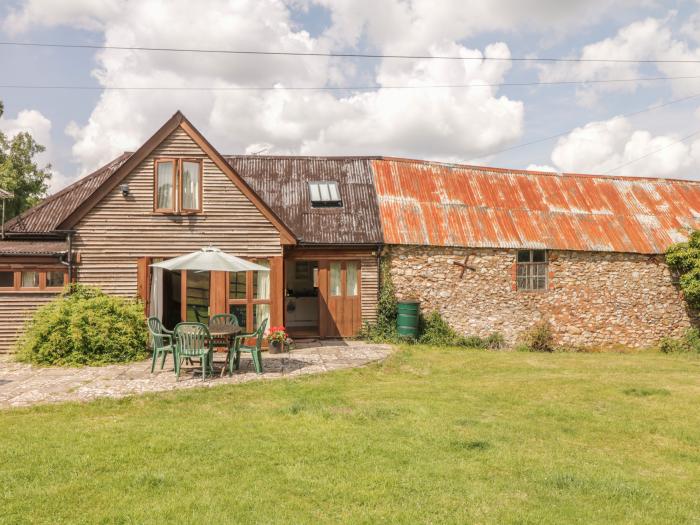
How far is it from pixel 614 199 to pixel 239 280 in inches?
576

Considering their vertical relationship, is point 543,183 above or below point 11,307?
above

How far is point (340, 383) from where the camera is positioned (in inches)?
Result: 409

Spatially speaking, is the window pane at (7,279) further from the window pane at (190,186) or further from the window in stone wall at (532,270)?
the window in stone wall at (532,270)

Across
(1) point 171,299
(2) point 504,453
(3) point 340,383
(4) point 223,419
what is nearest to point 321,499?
(2) point 504,453

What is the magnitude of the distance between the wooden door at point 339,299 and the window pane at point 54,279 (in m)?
7.14

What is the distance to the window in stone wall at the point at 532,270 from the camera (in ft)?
56.7

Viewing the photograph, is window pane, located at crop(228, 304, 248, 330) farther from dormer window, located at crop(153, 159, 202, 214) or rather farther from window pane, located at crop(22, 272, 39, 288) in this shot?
window pane, located at crop(22, 272, 39, 288)

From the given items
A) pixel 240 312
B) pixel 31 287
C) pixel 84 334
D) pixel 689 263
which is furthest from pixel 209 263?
pixel 689 263

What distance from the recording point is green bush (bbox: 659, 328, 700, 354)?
57.9 feet

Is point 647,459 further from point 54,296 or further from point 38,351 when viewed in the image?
point 54,296

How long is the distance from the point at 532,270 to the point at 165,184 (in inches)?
458

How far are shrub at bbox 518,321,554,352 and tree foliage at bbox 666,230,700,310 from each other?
487cm

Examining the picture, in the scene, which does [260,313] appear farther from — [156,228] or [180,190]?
[180,190]

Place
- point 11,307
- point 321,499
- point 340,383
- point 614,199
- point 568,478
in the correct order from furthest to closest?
point 614,199 → point 11,307 → point 340,383 → point 568,478 → point 321,499
